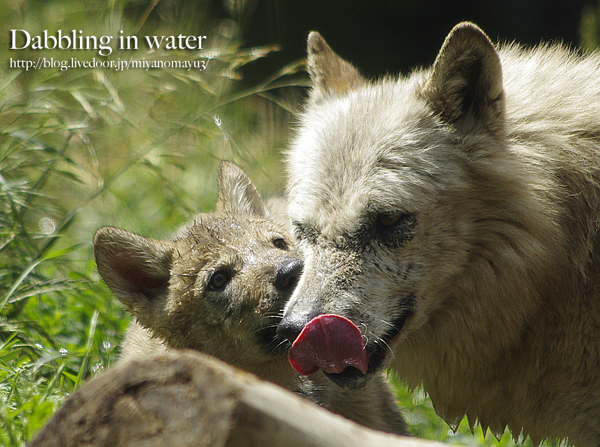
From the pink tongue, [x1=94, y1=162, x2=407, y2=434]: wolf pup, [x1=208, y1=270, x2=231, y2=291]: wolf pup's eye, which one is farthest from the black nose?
the pink tongue

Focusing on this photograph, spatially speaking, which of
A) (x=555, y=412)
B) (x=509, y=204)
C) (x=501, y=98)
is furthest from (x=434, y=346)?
(x=501, y=98)

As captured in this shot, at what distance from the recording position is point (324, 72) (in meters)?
3.47

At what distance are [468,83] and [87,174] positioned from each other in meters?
3.78

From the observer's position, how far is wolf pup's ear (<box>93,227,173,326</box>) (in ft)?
10.8

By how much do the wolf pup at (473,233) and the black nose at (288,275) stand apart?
0.14 m

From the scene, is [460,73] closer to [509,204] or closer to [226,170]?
[509,204]

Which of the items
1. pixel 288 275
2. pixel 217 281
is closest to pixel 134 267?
pixel 217 281

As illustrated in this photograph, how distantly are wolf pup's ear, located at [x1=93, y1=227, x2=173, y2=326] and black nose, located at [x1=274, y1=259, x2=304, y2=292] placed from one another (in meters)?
0.74

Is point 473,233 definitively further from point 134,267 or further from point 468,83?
point 134,267

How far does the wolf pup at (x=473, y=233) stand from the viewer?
105 inches

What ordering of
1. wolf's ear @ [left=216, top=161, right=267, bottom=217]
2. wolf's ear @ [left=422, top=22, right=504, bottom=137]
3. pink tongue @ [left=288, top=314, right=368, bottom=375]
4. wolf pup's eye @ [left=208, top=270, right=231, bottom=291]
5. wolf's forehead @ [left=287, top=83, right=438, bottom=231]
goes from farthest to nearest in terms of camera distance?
wolf's ear @ [left=216, top=161, right=267, bottom=217] < wolf pup's eye @ [left=208, top=270, right=231, bottom=291] < wolf's forehead @ [left=287, top=83, right=438, bottom=231] < wolf's ear @ [left=422, top=22, right=504, bottom=137] < pink tongue @ [left=288, top=314, right=368, bottom=375]

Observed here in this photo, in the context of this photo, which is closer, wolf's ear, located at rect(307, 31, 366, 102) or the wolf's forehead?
the wolf's forehead

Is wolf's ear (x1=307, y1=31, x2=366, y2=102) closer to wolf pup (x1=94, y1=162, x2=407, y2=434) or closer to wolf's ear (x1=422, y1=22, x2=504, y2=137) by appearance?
wolf's ear (x1=422, y1=22, x2=504, y2=137)

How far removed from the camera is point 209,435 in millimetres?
1478
